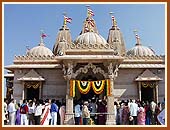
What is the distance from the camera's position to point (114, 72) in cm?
1351

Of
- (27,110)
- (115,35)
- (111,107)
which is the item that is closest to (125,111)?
(111,107)

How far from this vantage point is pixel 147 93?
51.4 ft

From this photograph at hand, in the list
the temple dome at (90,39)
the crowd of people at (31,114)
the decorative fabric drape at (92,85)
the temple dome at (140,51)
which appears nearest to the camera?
the crowd of people at (31,114)

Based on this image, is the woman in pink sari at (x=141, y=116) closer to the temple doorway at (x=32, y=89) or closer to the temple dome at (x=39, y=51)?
the temple doorway at (x=32, y=89)

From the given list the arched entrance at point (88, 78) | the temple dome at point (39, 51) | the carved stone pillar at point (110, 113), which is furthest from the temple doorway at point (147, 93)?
the temple dome at point (39, 51)

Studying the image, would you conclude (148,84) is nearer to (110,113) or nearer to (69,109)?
(110,113)

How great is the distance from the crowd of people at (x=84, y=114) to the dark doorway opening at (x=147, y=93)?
9.41 ft

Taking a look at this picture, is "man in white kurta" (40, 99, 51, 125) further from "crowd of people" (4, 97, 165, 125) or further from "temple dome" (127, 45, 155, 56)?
"temple dome" (127, 45, 155, 56)

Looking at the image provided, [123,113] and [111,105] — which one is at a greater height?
[111,105]

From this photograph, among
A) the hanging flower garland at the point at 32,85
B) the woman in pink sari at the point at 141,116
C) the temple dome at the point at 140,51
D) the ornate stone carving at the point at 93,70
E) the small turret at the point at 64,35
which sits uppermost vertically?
the small turret at the point at 64,35

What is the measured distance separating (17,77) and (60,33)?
853cm

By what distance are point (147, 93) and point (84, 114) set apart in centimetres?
557

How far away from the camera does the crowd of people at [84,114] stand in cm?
1123

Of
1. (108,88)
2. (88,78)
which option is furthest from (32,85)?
(108,88)
